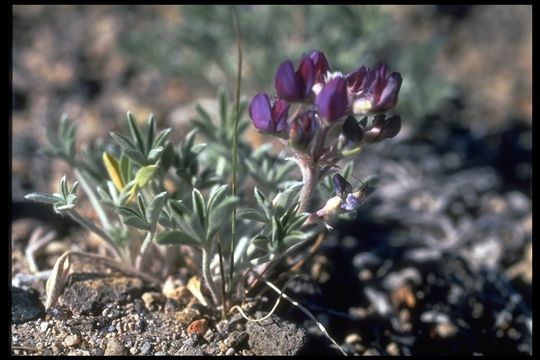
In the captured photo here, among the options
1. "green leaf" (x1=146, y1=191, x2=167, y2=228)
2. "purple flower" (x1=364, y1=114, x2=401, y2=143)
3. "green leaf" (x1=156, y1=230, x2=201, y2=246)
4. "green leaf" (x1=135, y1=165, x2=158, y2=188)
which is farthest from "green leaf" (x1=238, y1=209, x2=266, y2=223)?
"purple flower" (x1=364, y1=114, x2=401, y2=143)

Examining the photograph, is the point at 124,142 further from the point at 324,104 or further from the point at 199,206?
the point at 324,104

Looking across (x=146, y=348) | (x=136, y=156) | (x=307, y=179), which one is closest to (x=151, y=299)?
(x=146, y=348)

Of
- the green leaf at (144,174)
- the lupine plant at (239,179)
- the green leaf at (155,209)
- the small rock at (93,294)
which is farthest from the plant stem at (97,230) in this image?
the green leaf at (155,209)

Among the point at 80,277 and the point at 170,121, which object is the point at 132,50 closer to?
the point at 170,121

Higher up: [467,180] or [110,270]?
[467,180]

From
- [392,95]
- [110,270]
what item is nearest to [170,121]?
[110,270]

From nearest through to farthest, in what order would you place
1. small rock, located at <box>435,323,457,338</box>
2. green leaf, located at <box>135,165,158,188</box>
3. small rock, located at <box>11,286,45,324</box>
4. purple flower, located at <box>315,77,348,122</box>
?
1. purple flower, located at <box>315,77,348,122</box>
2. green leaf, located at <box>135,165,158,188</box>
3. small rock, located at <box>11,286,45,324</box>
4. small rock, located at <box>435,323,457,338</box>

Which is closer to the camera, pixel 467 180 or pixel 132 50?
pixel 467 180

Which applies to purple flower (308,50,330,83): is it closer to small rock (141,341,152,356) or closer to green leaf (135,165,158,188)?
green leaf (135,165,158,188)
